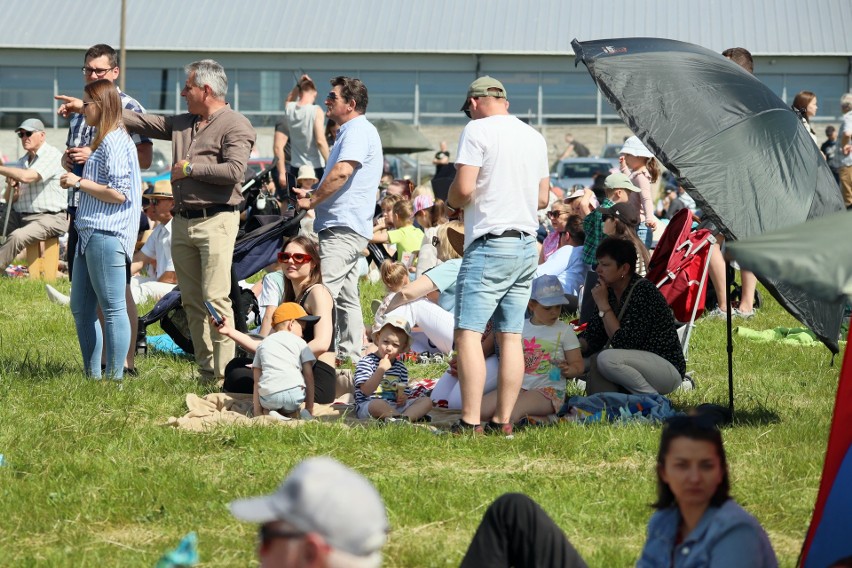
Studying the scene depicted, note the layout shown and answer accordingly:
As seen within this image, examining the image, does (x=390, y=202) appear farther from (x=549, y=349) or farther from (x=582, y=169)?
(x=582, y=169)

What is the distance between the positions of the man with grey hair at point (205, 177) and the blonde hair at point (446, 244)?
270 centimetres

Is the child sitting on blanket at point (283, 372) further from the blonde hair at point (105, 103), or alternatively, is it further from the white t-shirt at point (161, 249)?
the white t-shirt at point (161, 249)

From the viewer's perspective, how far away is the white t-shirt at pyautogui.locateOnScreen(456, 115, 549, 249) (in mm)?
6906

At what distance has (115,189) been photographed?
7.95 metres

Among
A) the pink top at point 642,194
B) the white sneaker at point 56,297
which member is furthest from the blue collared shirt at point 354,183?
the white sneaker at point 56,297

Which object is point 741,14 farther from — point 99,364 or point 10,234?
point 99,364

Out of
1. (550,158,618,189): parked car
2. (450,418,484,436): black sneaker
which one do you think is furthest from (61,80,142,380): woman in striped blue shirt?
(550,158,618,189): parked car

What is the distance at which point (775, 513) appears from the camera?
5602 millimetres

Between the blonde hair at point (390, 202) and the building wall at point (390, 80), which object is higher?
the building wall at point (390, 80)

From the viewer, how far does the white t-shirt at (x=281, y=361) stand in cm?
738

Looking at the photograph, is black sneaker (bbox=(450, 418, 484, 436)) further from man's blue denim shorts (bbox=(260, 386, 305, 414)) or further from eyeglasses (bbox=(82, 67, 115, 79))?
eyeglasses (bbox=(82, 67, 115, 79))

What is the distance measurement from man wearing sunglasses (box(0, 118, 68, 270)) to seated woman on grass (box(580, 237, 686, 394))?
8.15m

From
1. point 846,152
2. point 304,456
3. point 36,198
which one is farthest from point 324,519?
point 846,152

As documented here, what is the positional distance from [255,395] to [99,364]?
146cm
